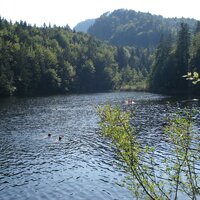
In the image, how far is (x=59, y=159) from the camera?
1610 inches

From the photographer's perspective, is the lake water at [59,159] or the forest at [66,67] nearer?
the lake water at [59,159]

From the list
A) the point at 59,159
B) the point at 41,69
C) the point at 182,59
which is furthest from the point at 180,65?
the point at 59,159

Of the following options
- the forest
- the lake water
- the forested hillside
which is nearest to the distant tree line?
the forest

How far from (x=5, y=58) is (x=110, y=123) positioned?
434ft

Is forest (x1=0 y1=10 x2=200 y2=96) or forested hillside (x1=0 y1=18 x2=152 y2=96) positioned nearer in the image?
forest (x1=0 y1=10 x2=200 y2=96)

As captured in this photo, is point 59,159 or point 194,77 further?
point 59,159

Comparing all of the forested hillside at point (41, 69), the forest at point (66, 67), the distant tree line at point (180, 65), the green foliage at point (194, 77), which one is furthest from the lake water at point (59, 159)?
the forested hillside at point (41, 69)

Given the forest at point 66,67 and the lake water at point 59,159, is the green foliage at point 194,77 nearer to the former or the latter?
the lake water at point 59,159

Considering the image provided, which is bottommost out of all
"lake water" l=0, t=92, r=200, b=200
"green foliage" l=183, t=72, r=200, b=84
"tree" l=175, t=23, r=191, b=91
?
"lake water" l=0, t=92, r=200, b=200

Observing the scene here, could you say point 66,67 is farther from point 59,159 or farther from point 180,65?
point 59,159

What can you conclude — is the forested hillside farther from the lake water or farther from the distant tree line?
the lake water

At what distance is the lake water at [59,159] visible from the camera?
30295 millimetres

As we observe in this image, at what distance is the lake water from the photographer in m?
30.3

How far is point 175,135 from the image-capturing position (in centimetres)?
1174
